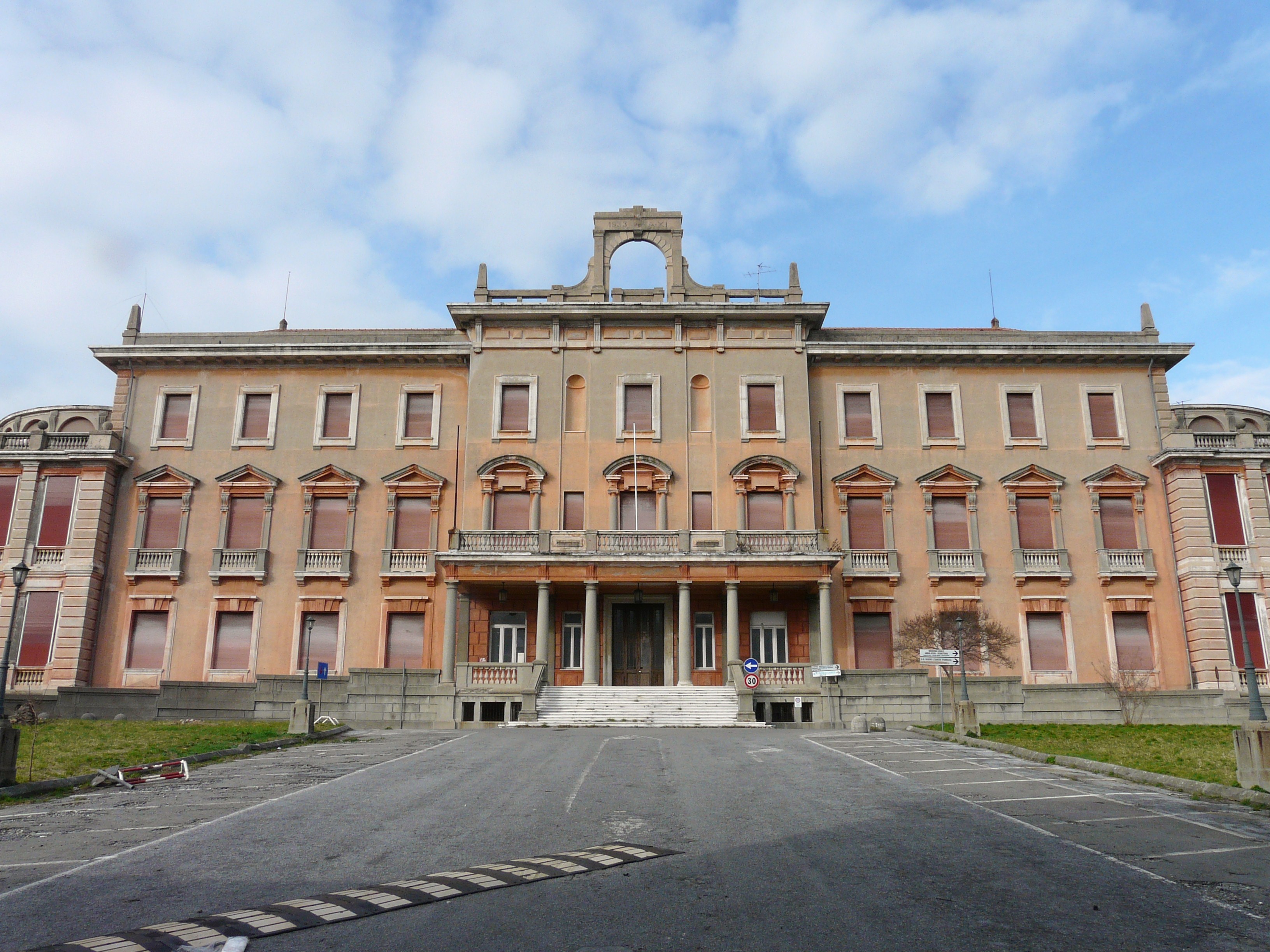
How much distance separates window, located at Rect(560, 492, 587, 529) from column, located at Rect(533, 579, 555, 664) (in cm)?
302

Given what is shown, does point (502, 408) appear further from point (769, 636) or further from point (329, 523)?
point (769, 636)

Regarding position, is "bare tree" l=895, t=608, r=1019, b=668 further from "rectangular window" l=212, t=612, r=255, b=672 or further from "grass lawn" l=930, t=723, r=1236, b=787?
"rectangular window" l=212, t=612, r=255, b=672

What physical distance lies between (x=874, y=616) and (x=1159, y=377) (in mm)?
13917

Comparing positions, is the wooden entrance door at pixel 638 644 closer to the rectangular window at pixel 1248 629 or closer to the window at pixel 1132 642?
the window at pixel 1132 642

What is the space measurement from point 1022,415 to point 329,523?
25255mm

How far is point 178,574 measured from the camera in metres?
33.8

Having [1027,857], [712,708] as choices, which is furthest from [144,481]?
[1027,857]

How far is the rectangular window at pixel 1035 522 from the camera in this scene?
34.4 m

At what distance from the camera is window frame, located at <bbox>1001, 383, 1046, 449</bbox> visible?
115 feet

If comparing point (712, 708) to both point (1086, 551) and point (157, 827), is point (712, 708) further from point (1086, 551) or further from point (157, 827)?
point (157, 827)

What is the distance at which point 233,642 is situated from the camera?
33656mm

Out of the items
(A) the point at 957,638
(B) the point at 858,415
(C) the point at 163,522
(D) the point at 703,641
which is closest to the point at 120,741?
(C) the point at 163,522

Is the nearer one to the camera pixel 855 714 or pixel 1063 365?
pixel 855 714

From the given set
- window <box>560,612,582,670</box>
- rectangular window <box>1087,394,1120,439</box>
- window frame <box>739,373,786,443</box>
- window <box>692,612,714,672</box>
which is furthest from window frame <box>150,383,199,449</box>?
rectangular window <box>1087,394,1120,439</box>
